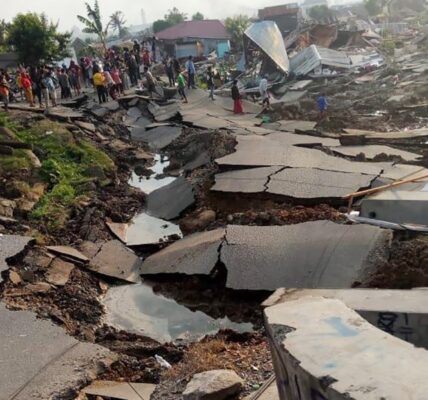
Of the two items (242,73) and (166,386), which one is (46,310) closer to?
(166,386)

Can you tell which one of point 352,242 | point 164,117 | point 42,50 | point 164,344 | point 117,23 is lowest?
point 164,344

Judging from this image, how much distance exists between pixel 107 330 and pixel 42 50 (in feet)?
59.3

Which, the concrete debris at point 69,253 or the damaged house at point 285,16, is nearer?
the concrete debris at point 69,253

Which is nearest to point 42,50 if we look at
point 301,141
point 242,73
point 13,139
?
point 242,73

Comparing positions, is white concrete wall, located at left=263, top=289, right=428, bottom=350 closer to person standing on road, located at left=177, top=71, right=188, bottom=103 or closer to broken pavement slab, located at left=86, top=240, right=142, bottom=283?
broken pavement slab, located at left=86, top=240, right=142, bottom=283

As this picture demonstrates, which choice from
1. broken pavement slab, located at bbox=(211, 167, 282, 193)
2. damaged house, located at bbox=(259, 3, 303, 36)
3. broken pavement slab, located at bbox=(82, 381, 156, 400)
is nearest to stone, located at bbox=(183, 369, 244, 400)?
broken pavement slab, located at bbox=(82, 381, 156, 400)

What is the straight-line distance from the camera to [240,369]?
424 centimetres

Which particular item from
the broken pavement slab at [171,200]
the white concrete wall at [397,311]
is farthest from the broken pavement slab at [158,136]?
the white concrete wall at [397,311]

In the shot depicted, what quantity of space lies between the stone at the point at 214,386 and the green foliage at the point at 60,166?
4803 mm

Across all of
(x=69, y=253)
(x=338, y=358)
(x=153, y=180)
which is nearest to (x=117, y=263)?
(x=69, y=253)

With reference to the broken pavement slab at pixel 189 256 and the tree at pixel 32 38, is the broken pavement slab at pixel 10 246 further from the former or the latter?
the tree at pixel 32 38

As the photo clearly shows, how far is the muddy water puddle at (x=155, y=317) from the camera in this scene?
5629 millimetres

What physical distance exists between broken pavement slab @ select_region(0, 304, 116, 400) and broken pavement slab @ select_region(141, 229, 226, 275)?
5.85 ft

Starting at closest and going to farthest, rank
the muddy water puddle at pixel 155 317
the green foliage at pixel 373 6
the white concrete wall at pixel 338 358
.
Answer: the white concrete wall at pixel 338 358 → the muddy water puddle at pixel 155 317 → the green foliage at pixel 373 6
